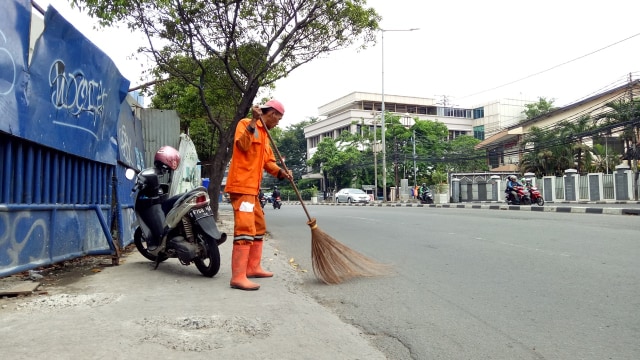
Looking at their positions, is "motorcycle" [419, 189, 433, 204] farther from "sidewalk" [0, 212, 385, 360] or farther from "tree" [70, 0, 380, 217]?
"sidewalk" [0, 212, 385, 360]

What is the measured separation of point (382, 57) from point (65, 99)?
31.3 metres

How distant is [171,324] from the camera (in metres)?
3.03

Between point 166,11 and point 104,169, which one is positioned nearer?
point 104,169

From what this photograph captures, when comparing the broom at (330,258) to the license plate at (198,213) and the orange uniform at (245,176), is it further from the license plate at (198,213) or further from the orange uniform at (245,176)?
the license plate at (198,213)

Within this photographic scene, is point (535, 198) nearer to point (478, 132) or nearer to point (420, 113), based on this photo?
point (478, 132)

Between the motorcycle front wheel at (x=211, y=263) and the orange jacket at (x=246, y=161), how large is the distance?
2.20ft

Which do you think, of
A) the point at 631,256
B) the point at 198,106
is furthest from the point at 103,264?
the point at 198,106

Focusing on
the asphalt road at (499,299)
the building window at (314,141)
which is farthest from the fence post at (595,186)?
the building window at (314,141)

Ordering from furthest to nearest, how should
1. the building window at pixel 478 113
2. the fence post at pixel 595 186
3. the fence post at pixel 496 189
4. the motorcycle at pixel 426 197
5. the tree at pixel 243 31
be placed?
the building window at pixel 478 113, the fence post at pixel 496 189, the motorcycle at pixel 426 197, the fence post at pixel 595 186, the tree at pixel 243 31

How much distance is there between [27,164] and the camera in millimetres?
4035

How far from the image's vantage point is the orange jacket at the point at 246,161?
430cm

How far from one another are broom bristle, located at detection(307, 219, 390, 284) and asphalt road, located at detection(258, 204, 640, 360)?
128 millimetres

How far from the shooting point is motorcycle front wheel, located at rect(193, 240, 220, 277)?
466 centimetres

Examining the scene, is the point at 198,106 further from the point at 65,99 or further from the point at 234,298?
the point at 234,298
